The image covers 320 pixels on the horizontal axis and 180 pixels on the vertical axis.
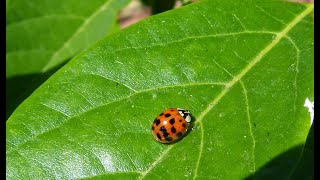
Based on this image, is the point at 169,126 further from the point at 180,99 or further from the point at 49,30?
the point at 49,30

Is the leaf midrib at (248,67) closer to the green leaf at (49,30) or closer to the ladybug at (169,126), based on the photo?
the ladybug at (169,126)

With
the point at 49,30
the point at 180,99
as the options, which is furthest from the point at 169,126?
the point at 49,30

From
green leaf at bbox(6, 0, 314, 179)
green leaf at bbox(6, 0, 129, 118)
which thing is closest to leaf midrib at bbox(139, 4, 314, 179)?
green leaf at bbox(6, 0, 314, 179)

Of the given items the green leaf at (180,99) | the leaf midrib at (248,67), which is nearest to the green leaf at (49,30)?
the green leaf at (180,99)

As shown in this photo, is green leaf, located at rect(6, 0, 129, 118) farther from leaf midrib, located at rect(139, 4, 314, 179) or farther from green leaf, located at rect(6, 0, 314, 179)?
leaf midrib, located at rect(139, 4, 314, 179)

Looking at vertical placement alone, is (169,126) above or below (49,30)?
below

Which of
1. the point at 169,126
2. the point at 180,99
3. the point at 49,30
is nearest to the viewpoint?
the point at 180,99
